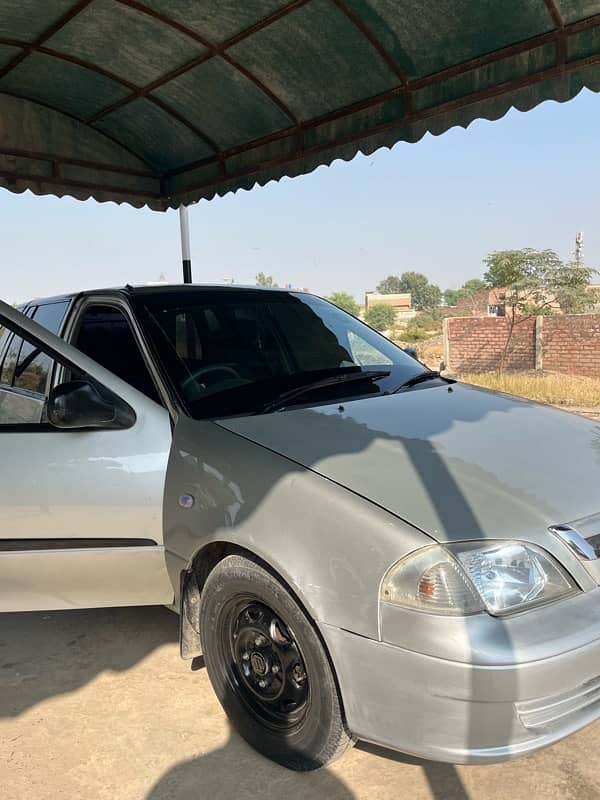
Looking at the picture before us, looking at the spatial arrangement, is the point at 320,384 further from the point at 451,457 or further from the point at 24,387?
the point at 24,387

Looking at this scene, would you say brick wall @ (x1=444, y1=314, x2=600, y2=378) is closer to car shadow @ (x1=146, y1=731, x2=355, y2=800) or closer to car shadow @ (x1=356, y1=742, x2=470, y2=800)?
car shadow @ (x1=356, y1=742, x2=470, y2=800)

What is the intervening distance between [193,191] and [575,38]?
4.45 meters

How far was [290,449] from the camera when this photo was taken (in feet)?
7.58

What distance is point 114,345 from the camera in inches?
126

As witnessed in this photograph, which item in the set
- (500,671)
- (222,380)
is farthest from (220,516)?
(500,671)

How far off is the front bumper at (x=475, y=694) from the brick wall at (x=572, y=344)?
18.2 metres

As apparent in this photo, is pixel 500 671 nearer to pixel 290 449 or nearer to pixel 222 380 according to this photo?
pixel 290 449

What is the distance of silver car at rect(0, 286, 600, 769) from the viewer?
6.01 ft

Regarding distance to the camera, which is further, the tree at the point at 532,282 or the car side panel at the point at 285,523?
the tree at the point at 532,282

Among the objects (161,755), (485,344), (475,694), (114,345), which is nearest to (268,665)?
(161,755)

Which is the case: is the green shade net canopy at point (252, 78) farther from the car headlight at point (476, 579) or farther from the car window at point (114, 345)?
the car headlight at point (476, 579)

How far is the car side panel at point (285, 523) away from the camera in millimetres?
1898

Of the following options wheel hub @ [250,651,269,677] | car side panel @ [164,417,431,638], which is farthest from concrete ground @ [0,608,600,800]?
car side panel @ [164,417,431,638]

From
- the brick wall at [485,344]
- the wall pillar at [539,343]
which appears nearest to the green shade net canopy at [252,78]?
the wall pillar at [539,343]
